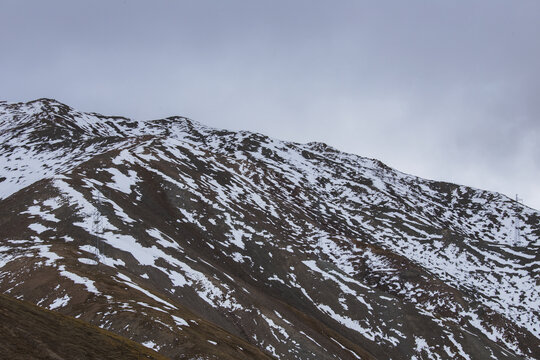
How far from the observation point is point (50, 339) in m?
20.1

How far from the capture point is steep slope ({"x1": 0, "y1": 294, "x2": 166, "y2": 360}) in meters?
17.8

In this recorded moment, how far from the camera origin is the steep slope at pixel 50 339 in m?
17.8

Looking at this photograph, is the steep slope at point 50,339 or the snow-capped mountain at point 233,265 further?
the snow-capped mountain at point 233,265

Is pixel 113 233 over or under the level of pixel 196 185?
under

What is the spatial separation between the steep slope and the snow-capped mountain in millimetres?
9548

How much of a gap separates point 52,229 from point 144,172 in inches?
1690

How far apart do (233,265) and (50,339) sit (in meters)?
65.4

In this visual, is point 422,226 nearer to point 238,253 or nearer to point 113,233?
point 238,253

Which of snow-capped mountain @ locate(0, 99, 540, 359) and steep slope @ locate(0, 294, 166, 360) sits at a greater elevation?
snow-capped mountain @ locate(0, 99, 540, 359)

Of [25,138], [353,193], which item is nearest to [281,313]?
[353,193]

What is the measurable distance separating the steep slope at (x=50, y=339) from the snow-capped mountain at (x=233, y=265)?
9.55 m

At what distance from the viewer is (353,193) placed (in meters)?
193

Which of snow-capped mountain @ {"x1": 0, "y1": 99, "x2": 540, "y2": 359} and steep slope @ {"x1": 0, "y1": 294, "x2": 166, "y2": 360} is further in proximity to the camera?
snow-capped mountain @ {"x1": 0, "y1": 99, "x2": 540, "y2": 359}

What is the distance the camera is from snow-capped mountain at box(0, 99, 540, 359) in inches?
1724
